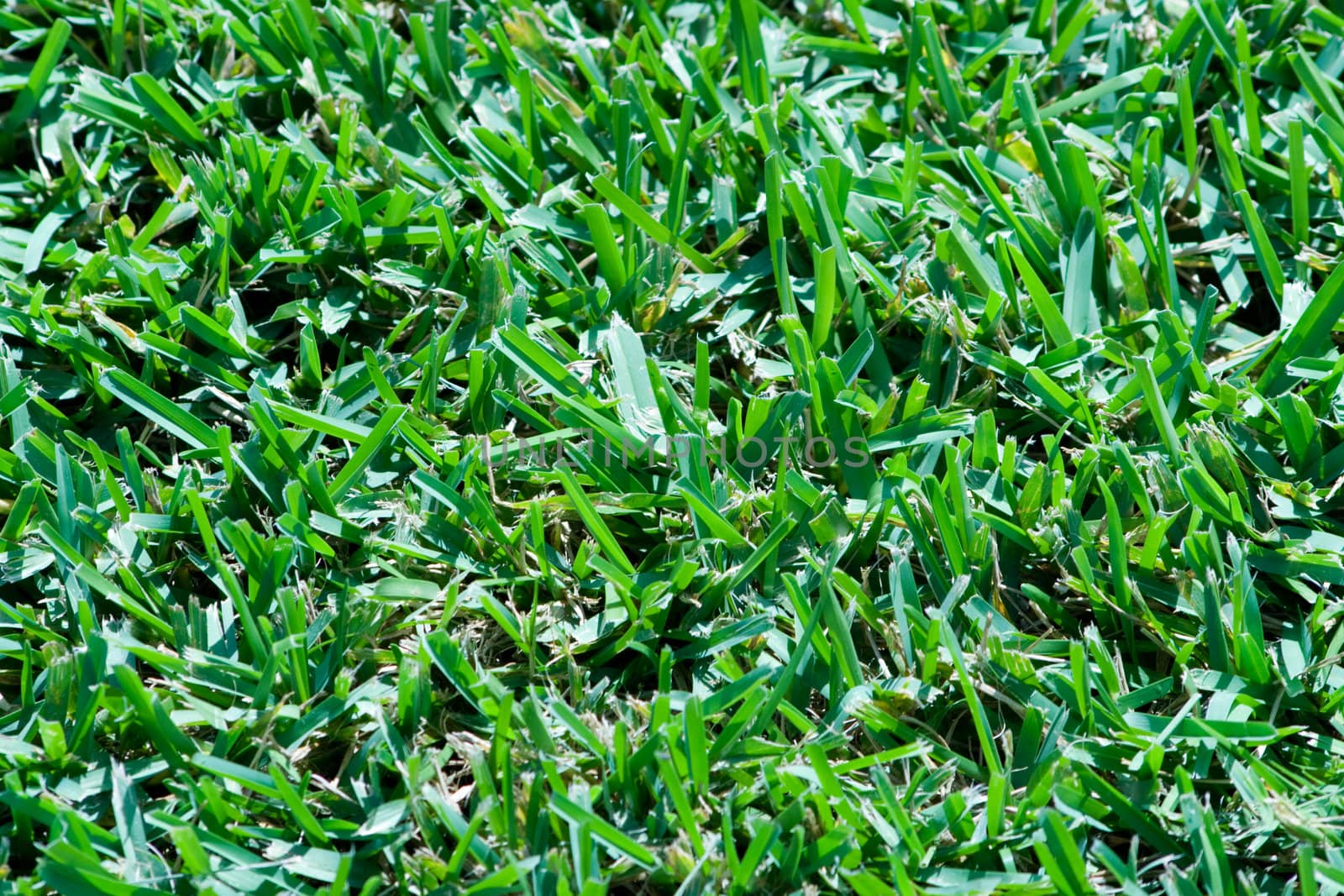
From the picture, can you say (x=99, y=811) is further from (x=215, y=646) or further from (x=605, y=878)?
(x=605, y=878)

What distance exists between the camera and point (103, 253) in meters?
1.99

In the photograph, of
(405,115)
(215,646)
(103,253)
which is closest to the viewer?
(215,646)

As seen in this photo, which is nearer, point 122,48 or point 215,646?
point 215,646

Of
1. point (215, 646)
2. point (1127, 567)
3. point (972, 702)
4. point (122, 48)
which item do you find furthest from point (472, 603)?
point (122, 48)

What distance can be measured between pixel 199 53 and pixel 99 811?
1.40 m

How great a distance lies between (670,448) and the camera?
1.75 metres

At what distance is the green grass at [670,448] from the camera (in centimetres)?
147

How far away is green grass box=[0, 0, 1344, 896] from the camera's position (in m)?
1.47

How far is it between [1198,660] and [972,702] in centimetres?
34

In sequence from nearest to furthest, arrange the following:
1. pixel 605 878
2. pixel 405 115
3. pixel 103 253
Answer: pixel 605 878
pixel 103 253
pixel 405 115

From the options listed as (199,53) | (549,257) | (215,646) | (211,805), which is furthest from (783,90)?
(211,805)

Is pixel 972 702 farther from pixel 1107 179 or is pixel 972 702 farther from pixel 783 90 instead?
pixel 783 90

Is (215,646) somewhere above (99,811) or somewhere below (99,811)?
above

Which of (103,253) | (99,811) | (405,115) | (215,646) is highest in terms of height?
(405,115)
